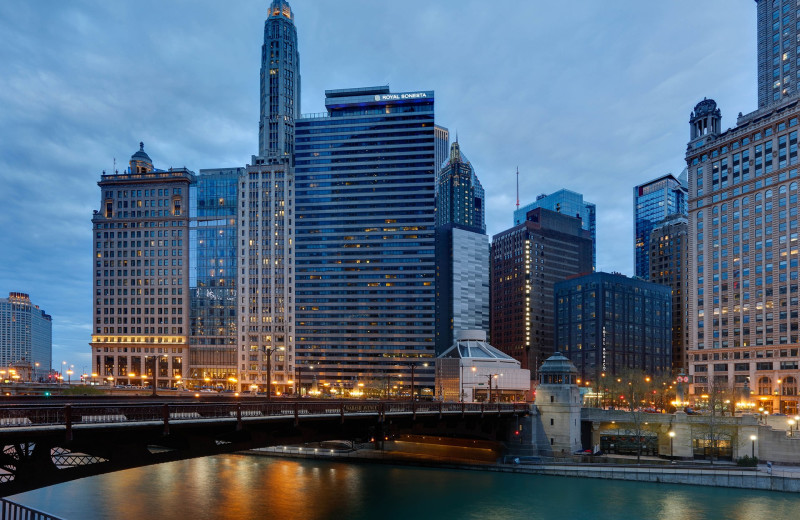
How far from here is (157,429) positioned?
39469mm

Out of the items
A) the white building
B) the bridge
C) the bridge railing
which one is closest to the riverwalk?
the bridge railing

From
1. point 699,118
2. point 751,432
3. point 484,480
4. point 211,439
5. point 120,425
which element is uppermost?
point 699,118

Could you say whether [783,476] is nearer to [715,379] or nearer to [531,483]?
[531,483]

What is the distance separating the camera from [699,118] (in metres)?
178

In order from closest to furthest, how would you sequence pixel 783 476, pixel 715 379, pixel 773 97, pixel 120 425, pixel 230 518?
pixel 120 425, pixel 230 518, pixel 783 476, pixel 715 379, pixel 773 97

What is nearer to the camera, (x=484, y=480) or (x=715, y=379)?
(x=484, y=480)

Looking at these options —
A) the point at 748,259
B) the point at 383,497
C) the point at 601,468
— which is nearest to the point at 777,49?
the point at 748,259

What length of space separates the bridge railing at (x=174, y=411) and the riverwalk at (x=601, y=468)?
1273 centimetres

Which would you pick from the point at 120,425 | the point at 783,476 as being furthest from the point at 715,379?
the point at 120,425

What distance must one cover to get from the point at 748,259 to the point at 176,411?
477 feet

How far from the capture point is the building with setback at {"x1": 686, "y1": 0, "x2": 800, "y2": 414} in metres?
139

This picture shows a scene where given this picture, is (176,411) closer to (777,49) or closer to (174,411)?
(174,411)

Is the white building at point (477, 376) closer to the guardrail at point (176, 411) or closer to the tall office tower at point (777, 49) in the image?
the guardrail at point (176, 411)

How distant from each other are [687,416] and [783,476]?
55.4 feet
